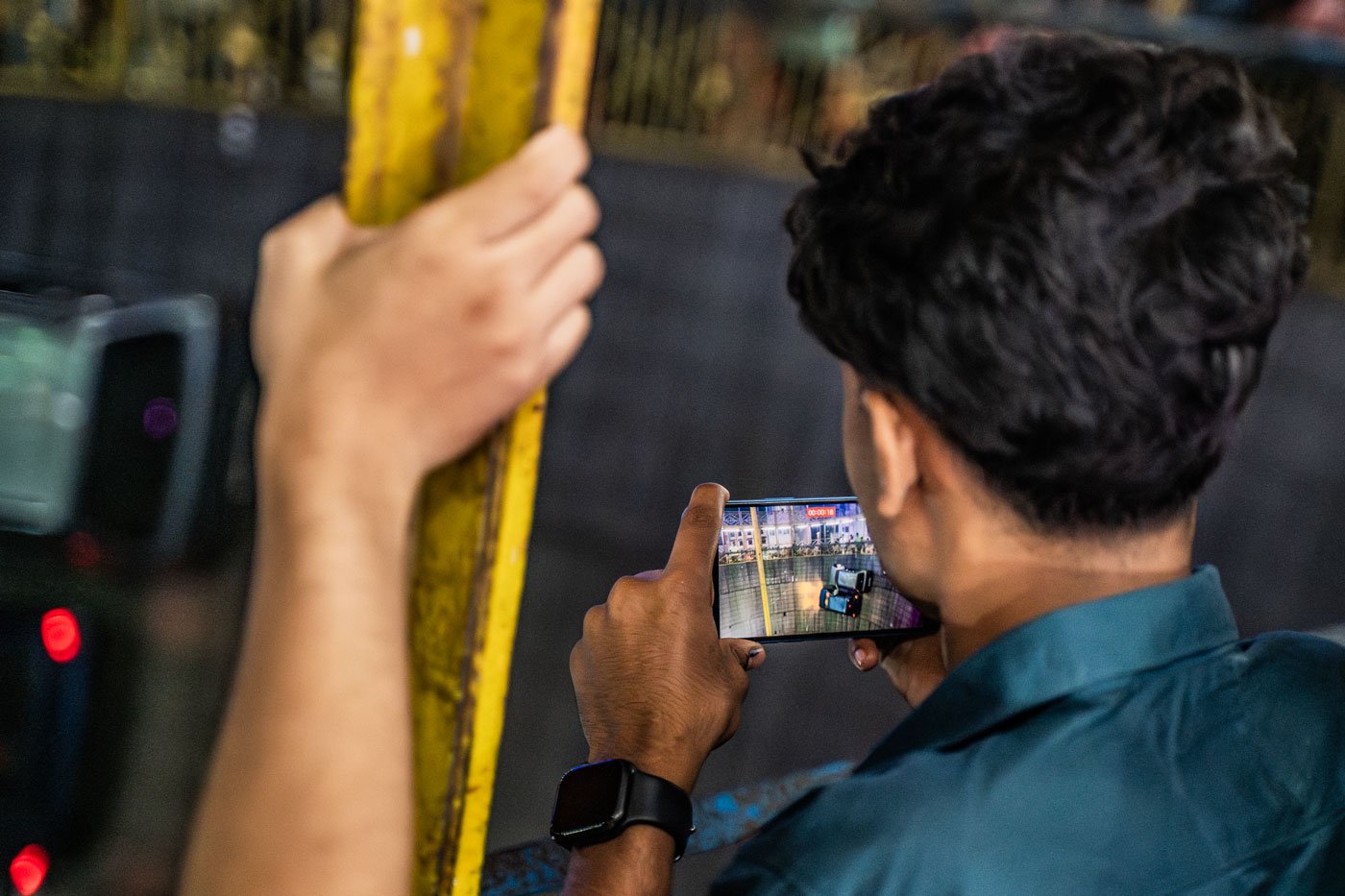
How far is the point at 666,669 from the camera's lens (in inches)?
37.5

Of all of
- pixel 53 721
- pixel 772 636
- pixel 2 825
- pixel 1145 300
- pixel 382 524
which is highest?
pixel 1145 300

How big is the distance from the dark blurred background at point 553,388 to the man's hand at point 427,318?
2203 millimetres

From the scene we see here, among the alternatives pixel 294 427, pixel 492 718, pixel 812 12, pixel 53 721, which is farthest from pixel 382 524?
pixel 812 12

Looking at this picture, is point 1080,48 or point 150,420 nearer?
point 1080,48

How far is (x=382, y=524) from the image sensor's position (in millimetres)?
532

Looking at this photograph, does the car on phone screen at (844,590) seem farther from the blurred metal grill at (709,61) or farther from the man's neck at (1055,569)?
the blurred metal grill at (709,61)

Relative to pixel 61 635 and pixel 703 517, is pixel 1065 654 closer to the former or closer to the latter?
pixel 703 517

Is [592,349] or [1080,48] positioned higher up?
[1080,48]

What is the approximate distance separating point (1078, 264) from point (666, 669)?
18.9 inches

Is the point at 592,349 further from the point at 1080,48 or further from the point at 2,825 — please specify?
the point at 1080,48

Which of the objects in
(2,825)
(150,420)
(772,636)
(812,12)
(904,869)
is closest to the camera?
(904,869)

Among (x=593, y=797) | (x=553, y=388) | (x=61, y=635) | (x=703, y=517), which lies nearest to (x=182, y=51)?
(x=553, y=388)

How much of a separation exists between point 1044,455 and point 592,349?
3.95 meters

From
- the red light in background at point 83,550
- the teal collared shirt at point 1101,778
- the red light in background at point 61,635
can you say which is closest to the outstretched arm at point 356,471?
the teal collared shirt at point 1101,778
